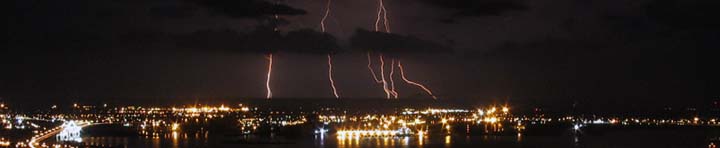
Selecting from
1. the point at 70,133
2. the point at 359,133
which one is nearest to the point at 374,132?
the point at 359,133

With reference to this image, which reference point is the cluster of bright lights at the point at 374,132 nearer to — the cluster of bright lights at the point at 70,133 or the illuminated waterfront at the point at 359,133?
the illuminated waterfront at the point at 359,133

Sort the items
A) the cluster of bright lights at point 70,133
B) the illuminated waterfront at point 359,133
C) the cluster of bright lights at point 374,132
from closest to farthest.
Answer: the illuminated waterfront at point 359,133 < the cluster of bright lights at point 70,133 < the cluster of bright lights at point 374,132

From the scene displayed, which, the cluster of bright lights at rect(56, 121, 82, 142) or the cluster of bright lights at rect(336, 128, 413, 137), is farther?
the cluster of bright lights at rect(336, 128, 413, 137)

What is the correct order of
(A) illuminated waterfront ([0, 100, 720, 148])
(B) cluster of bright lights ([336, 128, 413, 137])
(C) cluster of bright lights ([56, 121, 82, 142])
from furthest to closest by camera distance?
(B) cluster of bright lights ([336, 128, 413, 137]) < (C) cluster of bright lights ([56, 121, 82, 142]) < (A) illuminated waterfront ([0, 100, 720, 148])

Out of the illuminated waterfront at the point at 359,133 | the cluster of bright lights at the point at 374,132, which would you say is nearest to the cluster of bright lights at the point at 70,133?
the illuminated waterfront at the point at 359,133

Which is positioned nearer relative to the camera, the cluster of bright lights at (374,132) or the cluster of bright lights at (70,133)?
the cluster of bright lights at (70,133)

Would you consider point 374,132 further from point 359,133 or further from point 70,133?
point 70,133

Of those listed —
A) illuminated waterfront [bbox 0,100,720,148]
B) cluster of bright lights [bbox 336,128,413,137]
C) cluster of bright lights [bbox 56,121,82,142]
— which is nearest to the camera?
illuminated waterfront [bbox 0,100,720,148]

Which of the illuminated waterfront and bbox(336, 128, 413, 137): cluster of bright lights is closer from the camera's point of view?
the illuminated waterfront

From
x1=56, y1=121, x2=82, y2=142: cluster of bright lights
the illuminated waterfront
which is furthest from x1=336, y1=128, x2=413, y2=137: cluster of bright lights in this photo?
x1=56, y1=121, x2=82, y2=142: cluster of bright lights

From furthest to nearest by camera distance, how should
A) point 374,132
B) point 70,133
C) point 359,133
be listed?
point 374,132 → point 359,133 → point 70,133

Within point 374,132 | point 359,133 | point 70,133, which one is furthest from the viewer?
point 374,132

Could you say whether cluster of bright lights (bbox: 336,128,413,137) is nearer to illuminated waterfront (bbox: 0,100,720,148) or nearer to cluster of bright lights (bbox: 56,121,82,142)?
illuminated waterfront (bbox: 0,100,720,148)
